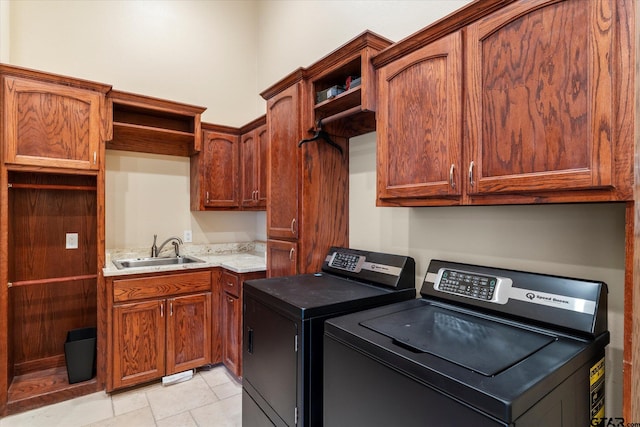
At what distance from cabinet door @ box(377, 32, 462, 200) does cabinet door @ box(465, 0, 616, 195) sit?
62 millimetres

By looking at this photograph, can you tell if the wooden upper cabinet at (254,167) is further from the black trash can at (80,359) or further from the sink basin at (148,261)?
the black trash can at (80,359)

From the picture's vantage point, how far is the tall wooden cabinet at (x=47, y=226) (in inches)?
86.0

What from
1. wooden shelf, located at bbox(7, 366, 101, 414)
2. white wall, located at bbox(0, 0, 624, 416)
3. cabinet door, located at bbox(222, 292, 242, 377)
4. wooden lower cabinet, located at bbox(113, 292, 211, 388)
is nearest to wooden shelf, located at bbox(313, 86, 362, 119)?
white wall, located at bbox(0, 0, 624, 416)

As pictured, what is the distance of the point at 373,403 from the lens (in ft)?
3.37

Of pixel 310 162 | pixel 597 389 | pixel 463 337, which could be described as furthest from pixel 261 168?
pixel 597 389

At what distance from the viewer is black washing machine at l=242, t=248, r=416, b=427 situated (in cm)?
135

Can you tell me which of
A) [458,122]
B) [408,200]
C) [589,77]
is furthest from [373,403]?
[589,77]

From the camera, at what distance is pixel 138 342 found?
2.46 meters

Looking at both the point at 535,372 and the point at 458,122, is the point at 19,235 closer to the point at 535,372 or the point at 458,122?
the point at 458,122

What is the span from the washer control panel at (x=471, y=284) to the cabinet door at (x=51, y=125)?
2.54 meters

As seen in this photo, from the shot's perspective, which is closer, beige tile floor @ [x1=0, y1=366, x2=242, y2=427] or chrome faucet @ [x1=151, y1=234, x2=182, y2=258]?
beige tile floor @ [x1=0, y1=366, x2=242, y2=427]

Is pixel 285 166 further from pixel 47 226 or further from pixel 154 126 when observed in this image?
pixel 47 226

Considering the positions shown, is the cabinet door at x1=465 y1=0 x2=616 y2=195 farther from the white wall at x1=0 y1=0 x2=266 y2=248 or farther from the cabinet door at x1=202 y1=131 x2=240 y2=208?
the white wall at x1=0 y1=0 x2=266 y2=248

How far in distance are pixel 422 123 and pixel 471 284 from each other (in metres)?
0.71
